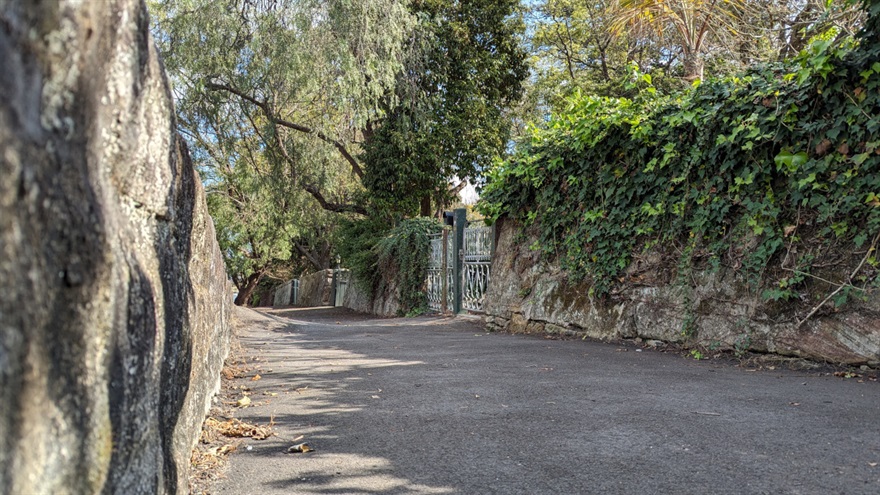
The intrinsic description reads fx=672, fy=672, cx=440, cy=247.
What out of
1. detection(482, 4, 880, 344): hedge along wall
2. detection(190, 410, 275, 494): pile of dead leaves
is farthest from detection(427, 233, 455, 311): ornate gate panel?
detection(190, 410, 275, 494): pile of dead leaves

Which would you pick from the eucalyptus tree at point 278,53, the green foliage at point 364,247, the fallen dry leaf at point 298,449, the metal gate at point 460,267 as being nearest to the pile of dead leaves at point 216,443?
the fallen dry leaf at point 298,449

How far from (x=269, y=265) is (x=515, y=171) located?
77.5ft

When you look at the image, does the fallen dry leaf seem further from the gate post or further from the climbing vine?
the gate post

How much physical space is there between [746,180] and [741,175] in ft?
0.40

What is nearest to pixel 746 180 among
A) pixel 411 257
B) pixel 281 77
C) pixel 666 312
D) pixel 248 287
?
pixel 666 312

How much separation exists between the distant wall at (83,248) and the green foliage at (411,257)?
13.7 m

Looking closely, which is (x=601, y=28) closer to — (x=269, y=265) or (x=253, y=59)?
(x=253, y=59)

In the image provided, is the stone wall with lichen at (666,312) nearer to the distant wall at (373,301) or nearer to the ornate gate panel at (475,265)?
the ornate gate panel at (475,265)

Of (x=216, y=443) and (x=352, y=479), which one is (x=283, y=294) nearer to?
(x=216, y=443)

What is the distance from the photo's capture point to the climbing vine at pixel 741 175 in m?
5.88

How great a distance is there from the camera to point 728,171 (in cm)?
701

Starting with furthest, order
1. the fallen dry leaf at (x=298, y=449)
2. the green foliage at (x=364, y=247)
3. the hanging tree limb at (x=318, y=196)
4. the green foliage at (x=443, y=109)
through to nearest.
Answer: the green foliage at (x=364, y=247)
the green foliage at (x=443, y=109)
the hanging tree limb at (x=318, y=196)
the fallen dry leaf at (x=298, y=449)

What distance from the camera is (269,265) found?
3209 cm

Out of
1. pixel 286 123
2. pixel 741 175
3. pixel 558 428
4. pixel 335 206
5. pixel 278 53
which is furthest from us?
pixel 335 206
